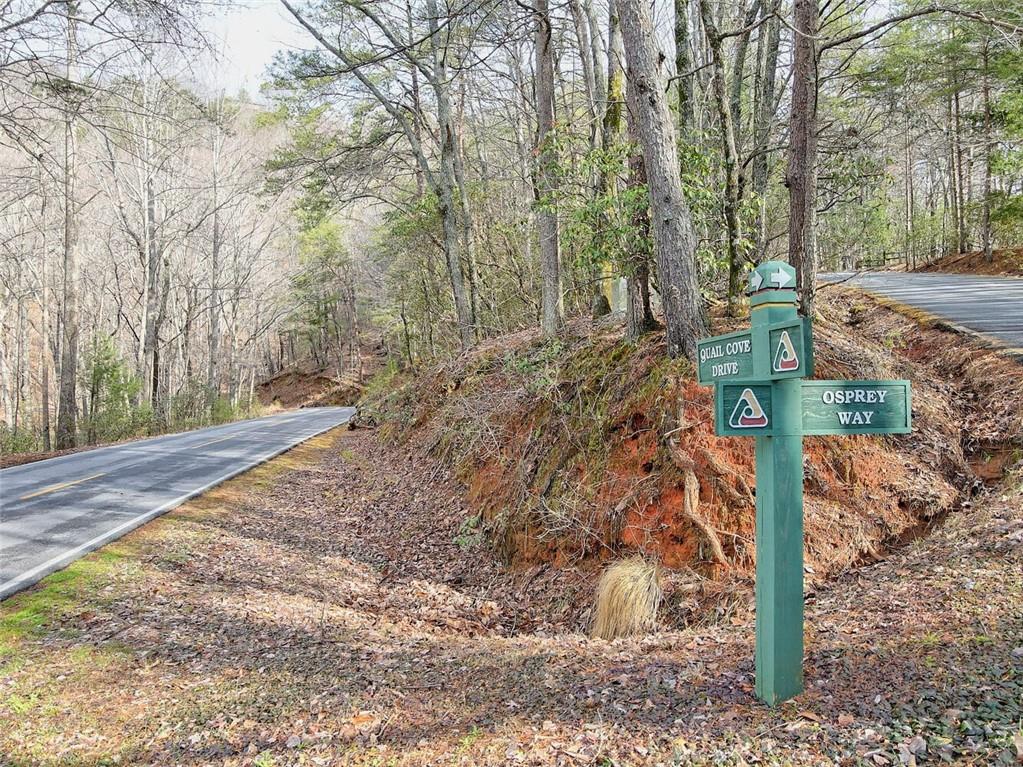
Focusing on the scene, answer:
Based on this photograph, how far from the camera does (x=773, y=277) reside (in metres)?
3.37

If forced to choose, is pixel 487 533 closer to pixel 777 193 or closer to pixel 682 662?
pixel 682 662

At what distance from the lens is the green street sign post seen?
3281 millimetres

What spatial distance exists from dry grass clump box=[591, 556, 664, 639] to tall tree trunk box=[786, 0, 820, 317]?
13.4ft

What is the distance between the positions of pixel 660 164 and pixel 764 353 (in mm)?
3834

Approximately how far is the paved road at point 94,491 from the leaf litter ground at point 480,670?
0.50m

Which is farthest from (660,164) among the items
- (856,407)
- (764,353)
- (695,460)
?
(856,407)

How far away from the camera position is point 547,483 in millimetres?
7578

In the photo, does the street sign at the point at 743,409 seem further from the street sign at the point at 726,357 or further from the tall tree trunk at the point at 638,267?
the tall tree trunk at the point at 638,267

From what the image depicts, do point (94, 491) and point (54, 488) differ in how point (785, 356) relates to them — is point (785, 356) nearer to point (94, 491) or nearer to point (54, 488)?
point (94, 491)

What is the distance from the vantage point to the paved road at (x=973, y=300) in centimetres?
885

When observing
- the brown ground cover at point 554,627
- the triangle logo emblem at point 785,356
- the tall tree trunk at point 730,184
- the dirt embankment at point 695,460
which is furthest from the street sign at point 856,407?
the tall tree trunk at point 730,184

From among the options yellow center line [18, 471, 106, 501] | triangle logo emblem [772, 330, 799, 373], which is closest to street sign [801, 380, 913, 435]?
triangle logo emblem [772, 330, 799, 373]

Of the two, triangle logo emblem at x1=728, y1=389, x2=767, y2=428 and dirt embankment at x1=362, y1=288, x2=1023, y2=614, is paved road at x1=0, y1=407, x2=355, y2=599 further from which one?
triangle logo emblem at x1=728, y1=389, x2=767, y2=428

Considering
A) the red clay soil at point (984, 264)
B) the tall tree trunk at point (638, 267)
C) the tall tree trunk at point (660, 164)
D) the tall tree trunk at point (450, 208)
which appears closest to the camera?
the tall tree trunk at point (660, 164)
